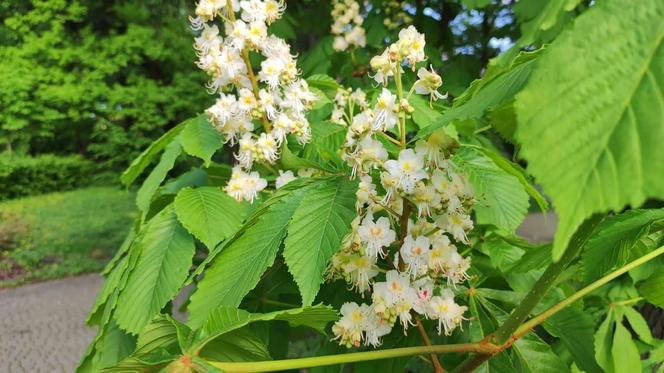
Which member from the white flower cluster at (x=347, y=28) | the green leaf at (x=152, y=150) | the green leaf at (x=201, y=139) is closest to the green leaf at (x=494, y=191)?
the green leaf at (x=201, y=139)

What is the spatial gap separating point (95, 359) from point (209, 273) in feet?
1.34

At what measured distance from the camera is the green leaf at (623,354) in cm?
112

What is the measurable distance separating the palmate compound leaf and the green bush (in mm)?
10573

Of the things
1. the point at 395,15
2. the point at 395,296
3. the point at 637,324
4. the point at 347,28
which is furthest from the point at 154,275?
the point at 395,15

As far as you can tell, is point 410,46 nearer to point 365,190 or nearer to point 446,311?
point 365,190

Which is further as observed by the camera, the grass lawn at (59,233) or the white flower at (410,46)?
the grass lawn at (59,233)

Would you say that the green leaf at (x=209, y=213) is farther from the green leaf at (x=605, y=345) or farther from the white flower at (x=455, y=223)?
the green leaf at (x=605, y=345)

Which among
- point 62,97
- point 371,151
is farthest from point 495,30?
point 62,97

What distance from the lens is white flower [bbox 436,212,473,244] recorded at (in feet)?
2.72

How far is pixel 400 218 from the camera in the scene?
2.73ft

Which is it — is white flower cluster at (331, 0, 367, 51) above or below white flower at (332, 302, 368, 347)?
above

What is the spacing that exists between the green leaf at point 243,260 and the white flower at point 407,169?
150 mm

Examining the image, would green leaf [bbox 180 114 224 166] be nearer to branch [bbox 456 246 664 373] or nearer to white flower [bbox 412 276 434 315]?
white flower [bbox 412 276 434 315]

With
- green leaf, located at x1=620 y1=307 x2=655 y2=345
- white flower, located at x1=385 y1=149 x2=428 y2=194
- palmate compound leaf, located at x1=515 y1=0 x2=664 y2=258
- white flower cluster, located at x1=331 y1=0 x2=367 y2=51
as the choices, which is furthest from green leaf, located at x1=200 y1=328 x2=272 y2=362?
white flower cluster, located at x1=331 y1=0 x2=367 y2=51
